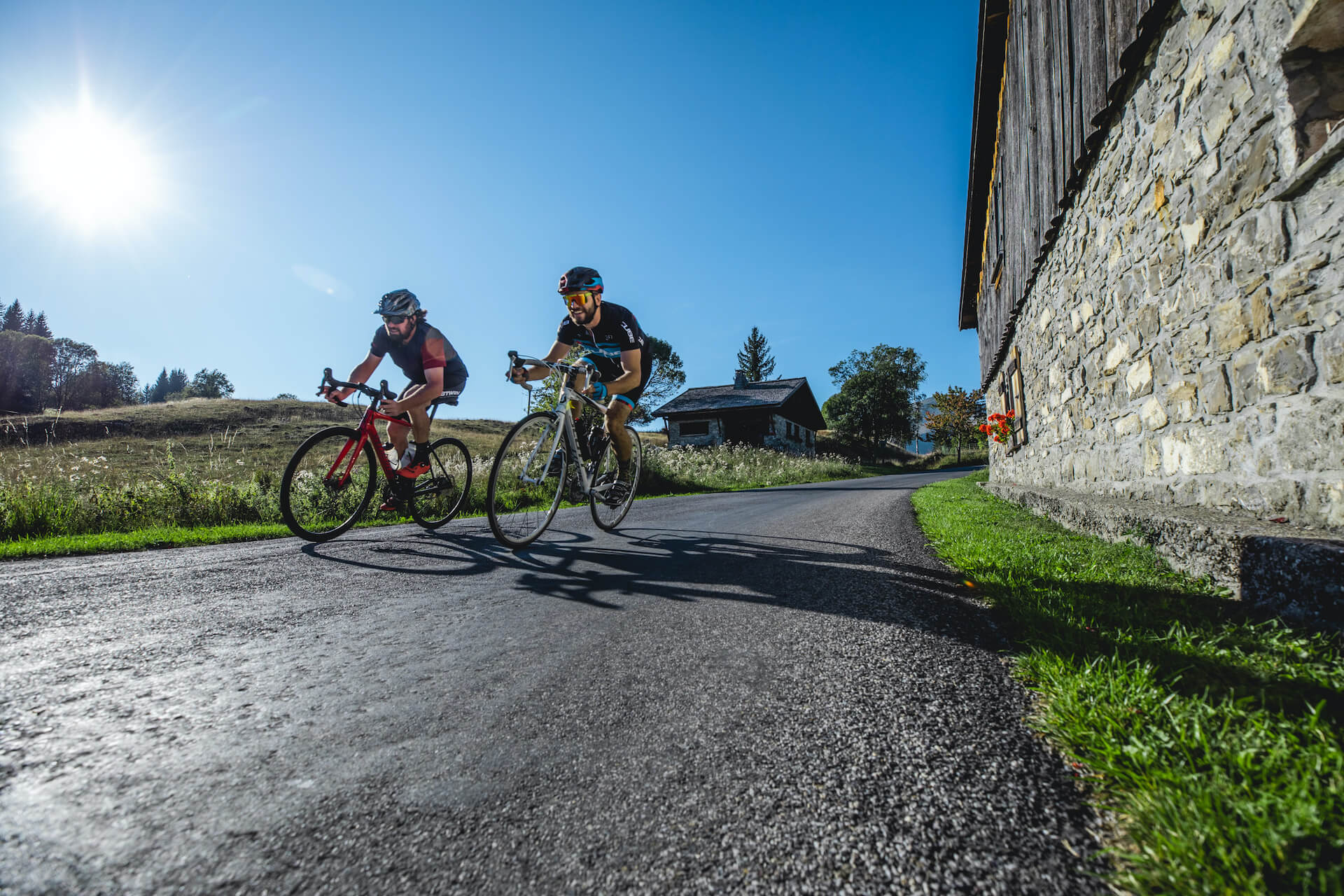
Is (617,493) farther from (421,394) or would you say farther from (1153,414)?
(1153,414)

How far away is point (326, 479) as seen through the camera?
14.5 feet

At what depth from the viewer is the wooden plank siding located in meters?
3.99

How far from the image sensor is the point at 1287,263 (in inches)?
88.0

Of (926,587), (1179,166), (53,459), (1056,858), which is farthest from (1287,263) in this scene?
(53,459)

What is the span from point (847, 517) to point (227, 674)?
5057 millimetres

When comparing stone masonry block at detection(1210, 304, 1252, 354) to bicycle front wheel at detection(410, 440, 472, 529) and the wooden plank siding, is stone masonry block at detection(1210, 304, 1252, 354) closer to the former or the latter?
the wooden plank siding

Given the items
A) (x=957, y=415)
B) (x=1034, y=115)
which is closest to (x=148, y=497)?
(x=1034, y=115)

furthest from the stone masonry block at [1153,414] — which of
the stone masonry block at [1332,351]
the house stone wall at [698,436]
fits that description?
the house stone wall at [698,436]

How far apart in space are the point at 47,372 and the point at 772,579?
94.8 metres

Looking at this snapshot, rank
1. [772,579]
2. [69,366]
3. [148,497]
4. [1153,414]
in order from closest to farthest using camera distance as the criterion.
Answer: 1. [772,579]
2. [1153,414]
3. [148,497]
4. [69,366]

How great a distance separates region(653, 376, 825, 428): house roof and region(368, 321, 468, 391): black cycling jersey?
32388mm

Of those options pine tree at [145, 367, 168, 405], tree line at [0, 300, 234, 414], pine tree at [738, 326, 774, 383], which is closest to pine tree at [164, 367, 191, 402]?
pine tree at [145, 367, 168, 405]

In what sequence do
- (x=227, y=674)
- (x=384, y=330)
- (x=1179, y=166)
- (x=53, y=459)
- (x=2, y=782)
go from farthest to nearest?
(x=53, y=459)
(x=384, y=330)
(x=1179, y=166)
(x=227, y=674)
(x=2, y=782)

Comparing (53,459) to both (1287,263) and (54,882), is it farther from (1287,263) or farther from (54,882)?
(1287,263)
